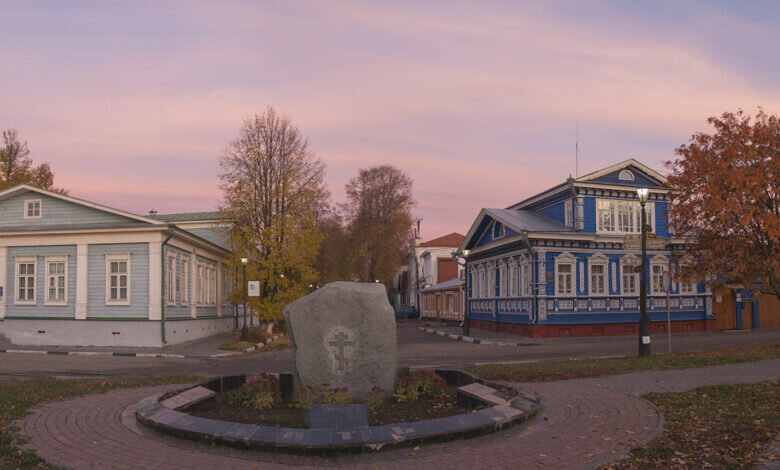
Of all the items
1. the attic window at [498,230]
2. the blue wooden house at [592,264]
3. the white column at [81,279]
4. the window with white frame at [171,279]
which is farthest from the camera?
the attic window at [498,230]

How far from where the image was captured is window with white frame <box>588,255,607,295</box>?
29953 millimetres

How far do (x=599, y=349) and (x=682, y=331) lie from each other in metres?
11.5

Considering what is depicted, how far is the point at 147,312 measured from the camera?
25.1 meters

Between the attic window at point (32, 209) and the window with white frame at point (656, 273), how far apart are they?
28288 millimetres

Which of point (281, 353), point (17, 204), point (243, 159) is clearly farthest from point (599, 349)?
point (17, 204)

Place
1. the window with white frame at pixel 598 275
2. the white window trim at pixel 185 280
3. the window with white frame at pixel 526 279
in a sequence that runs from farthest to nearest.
Result: the window with white frame at pixel 598 275 → the window with white frame at pixel 526 279 → the white window trim at pixel 185 280

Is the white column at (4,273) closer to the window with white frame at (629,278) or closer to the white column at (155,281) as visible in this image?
the white column at (155,281)

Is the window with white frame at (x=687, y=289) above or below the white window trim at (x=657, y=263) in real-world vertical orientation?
below

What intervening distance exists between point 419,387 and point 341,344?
61.6 inches

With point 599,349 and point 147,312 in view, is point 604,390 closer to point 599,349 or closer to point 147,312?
point 599,349

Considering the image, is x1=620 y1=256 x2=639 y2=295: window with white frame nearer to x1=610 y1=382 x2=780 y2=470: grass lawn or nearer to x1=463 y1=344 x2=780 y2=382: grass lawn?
x1=463 y1=344 x2=780 y2=382: grass lawn

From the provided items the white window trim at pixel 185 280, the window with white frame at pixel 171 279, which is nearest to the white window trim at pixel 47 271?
the window with white frame at pixel 171 279

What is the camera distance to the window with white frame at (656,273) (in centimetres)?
3069

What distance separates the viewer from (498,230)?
1328 inches
